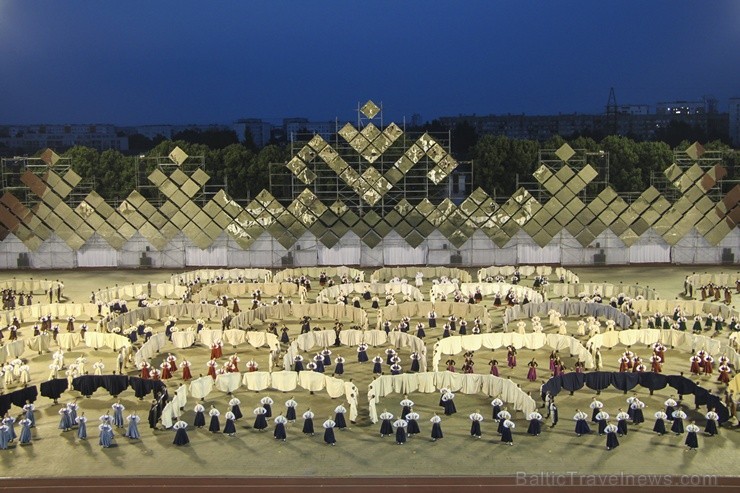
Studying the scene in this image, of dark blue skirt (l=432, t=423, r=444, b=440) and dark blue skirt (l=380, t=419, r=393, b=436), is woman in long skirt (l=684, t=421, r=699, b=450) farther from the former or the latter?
dark blue skirt (l=380, t=419, r=393, b=436)

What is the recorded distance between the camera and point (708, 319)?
33.8m

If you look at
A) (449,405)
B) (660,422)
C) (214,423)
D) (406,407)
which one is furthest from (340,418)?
(660,422)

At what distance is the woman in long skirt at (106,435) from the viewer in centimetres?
2198

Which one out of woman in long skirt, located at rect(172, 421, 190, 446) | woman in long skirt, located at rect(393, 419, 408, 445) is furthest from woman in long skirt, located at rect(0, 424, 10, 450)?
woman in long skirt, located at rect(393, 419, 408, 445)

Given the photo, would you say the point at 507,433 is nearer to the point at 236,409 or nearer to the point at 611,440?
the point at 611,440

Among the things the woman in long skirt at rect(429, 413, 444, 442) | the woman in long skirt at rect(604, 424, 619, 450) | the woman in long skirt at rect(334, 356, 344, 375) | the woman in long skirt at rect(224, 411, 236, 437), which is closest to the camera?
the woman in long skirt at rect(604, 424, 619, 450)

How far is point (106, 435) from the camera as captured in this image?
22.0 meters

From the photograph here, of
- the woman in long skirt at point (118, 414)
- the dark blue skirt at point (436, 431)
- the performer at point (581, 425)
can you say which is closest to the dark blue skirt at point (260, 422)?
the woman in long skirt at point (118, 414)

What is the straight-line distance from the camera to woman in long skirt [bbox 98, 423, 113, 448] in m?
22.0

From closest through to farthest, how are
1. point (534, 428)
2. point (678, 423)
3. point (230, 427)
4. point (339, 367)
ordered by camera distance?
1. point (678, 423)
2. point (534, 428)
3. point (230, 427)
4. point (339, 367)

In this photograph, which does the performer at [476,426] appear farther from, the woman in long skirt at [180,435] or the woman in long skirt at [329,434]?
the woman in long skirt at [180,435]

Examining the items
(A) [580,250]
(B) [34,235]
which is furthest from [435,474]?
(B) [34,235]

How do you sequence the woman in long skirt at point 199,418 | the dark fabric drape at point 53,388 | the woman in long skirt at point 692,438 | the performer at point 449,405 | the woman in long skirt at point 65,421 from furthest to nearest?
the dark fabric drape at point 53,388
the performer at point 449,405
the woman in long skirt at point 199,418
the woman in long skirt at point 65,421
the woman in long skirt at point 692,438

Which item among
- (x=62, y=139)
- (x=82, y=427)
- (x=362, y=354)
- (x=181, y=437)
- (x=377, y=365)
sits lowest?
(x=181, y=437)
